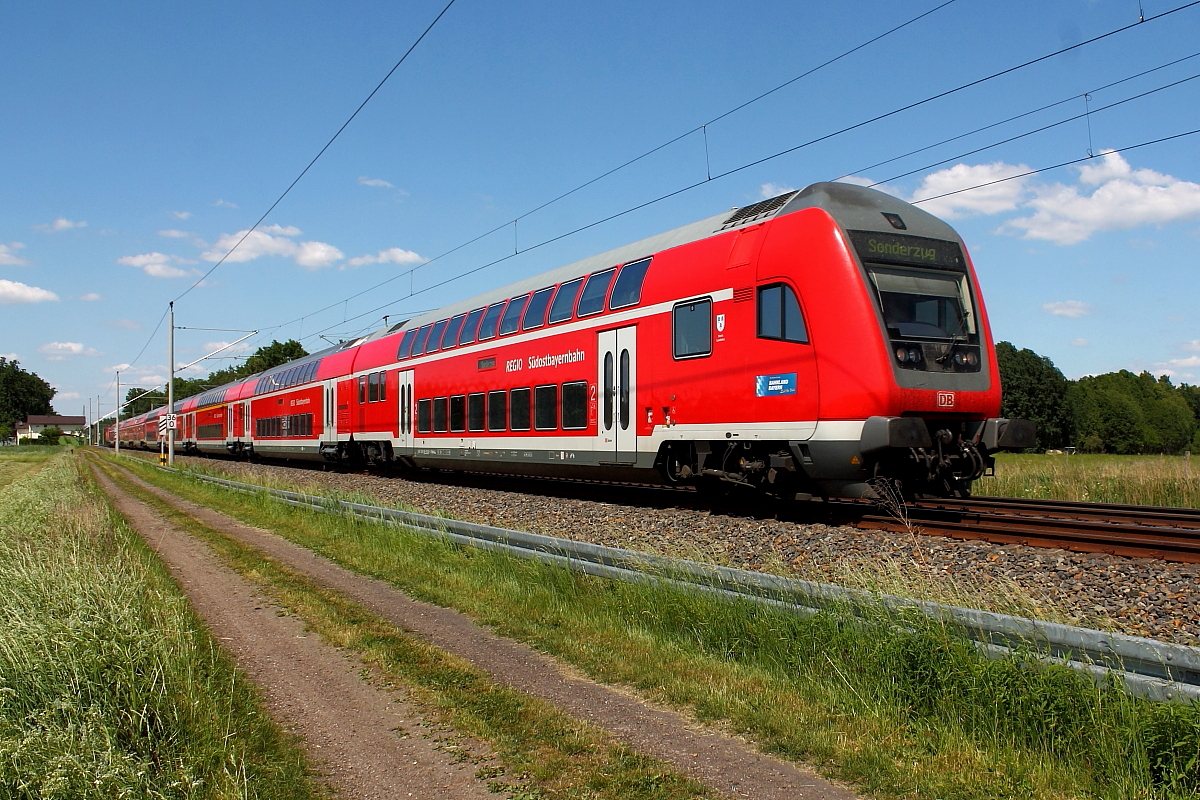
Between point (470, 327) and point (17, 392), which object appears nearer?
point (470, 327)

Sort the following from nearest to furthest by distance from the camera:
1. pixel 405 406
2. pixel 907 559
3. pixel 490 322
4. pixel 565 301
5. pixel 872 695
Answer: pixel 872 695 < pixel 907 559 < pixel 565 301 < pixel 490 322 < pixel 405 406

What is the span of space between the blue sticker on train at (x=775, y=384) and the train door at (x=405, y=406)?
43.4ft

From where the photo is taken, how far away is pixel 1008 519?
10.8m

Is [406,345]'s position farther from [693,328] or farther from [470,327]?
[693,328]

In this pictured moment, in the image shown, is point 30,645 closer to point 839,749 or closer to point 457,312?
point 839,749

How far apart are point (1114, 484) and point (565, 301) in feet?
34.4

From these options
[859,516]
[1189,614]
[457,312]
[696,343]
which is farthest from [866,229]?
[457,312]

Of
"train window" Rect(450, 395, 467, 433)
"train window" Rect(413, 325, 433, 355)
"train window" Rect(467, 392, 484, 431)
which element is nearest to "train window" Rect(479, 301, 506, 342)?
"train window" Rect(467, 392, 484, 431)

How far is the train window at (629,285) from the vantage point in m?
13.7

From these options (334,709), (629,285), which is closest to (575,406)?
(629,285)

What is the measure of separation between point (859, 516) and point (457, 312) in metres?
12.2

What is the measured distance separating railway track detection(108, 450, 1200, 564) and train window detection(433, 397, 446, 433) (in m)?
5.45

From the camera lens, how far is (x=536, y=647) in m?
6.24

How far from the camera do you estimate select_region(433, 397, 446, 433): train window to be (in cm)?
2048
